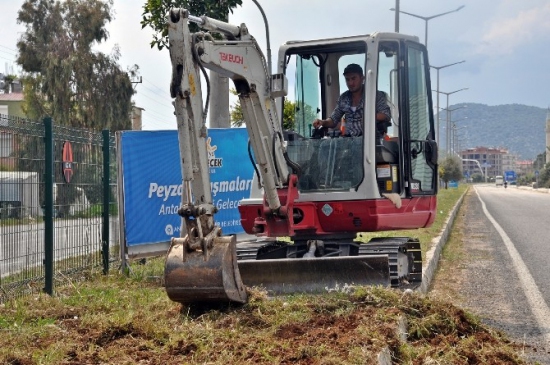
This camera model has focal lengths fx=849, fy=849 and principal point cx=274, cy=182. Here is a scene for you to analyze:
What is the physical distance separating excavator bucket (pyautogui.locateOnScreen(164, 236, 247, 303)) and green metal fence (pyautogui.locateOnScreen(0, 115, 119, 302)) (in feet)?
7.85

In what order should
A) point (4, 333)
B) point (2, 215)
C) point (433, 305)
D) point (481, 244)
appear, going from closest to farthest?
point (4, 333) → point (433, 305) → point (2, 215) → point (481, 244)

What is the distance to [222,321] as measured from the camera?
708 centimetres

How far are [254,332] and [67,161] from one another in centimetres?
495

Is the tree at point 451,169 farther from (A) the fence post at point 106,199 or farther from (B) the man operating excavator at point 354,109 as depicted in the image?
(B) the man operating excavator at point 354,109

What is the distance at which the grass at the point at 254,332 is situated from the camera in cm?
581

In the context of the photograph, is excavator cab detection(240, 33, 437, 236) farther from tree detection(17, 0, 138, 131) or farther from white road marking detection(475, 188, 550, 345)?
tree detection(17, 0, 138, 131)

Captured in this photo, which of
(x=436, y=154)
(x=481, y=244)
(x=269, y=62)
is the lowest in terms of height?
(x=481, y=244)

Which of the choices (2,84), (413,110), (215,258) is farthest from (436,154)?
(2,84)

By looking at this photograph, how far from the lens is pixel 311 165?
9.93 meters

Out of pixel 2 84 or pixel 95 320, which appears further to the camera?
pixel 2 84

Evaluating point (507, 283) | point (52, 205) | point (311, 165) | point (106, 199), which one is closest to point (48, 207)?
point (52, 205)

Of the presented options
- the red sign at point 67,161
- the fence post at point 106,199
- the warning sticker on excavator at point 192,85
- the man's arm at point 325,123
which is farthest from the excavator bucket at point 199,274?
the fence post at point 106,199

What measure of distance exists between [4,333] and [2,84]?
223 ft

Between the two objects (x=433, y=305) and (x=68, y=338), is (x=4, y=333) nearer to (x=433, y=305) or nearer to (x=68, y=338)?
(x=68, y=338)
